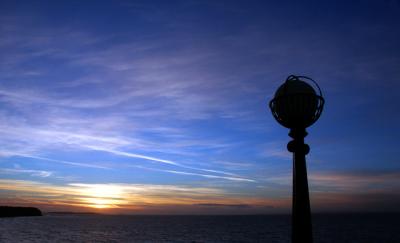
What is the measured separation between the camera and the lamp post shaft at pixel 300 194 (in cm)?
526

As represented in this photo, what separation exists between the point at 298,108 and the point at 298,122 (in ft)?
0.74

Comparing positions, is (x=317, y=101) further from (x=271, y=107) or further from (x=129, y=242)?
(x=129, y=242)

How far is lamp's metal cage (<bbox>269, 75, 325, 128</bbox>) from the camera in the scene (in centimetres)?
561

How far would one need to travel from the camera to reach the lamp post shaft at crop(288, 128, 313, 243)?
526 centimetres

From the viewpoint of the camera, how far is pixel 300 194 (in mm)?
5434

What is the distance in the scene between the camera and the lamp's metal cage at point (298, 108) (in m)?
5.61

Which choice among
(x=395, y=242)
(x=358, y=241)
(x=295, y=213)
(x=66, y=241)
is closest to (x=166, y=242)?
(x=66, y=241)

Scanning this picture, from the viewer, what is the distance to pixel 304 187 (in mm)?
5453

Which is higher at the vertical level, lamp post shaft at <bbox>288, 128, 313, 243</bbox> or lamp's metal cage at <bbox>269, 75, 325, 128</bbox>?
lamp's metal cage at <bbox>269, 75, 325, 128</bbox>

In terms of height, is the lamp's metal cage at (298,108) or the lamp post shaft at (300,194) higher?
the lamp's metal cage at (298,108)

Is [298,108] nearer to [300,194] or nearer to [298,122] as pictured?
[298,122]

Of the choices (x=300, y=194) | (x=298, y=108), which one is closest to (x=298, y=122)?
(x=298, y=108)

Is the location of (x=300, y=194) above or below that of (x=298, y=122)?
below

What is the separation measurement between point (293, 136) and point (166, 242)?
69.8 m
